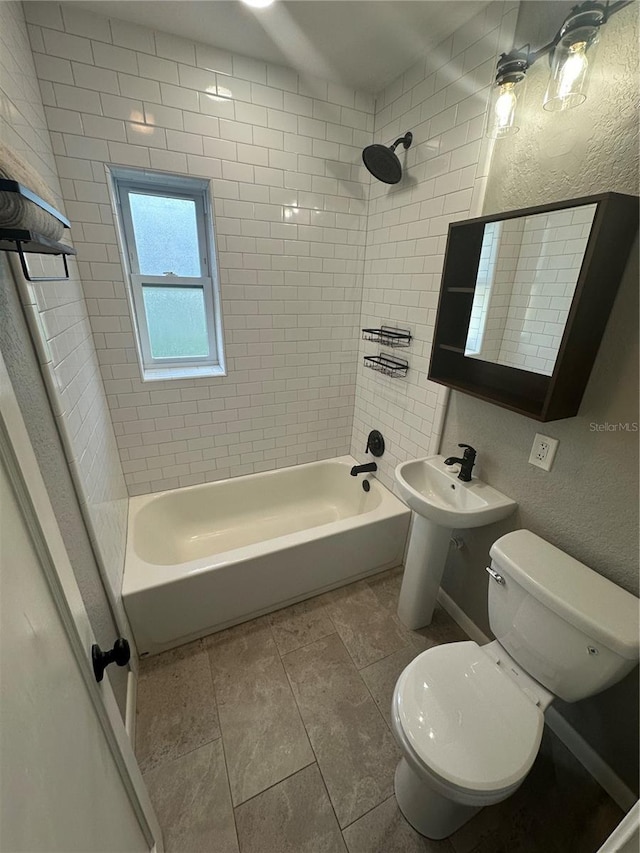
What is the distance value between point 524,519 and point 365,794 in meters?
1.14

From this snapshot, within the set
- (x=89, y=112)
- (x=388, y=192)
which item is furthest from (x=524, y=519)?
(x=89, y=112)

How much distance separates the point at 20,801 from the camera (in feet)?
1.15

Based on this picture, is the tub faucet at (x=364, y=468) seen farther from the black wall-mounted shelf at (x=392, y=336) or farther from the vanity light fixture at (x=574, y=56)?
the vanity light fixture at (x=574, y=56)

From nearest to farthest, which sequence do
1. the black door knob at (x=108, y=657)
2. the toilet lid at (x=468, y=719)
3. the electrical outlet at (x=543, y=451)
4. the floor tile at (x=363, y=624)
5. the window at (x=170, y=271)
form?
the black door knob at (x=108, y=657), the toilet lid at (x=468, y=719), the electrical outlet at (x=543, y=451), the floor tile at (x=363, y=624), the window at (x=170, y=271)

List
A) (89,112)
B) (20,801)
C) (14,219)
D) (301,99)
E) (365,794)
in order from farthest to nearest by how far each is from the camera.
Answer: (301,99) < (89,112) < (365,794) < (14,219) < (20,801)

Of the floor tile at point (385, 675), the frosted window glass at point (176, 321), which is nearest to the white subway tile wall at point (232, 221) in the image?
the frosted window glass at point (176, 321)

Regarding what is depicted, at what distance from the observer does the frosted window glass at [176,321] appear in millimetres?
2035

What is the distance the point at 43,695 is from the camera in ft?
1.48

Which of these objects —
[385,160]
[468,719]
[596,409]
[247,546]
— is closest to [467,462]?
[596,409]

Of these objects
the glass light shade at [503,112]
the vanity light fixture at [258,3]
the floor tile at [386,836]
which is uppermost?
the vanity light fixture at [258,3]

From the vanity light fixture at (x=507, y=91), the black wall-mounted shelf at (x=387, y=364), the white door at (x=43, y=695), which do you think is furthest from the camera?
the black wall-mounted shelf at (x=387, y=364)

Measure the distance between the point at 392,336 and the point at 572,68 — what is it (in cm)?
113

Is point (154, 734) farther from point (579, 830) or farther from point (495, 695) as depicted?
point (579, 830)

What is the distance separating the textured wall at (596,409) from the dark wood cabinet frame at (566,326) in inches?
1.9
